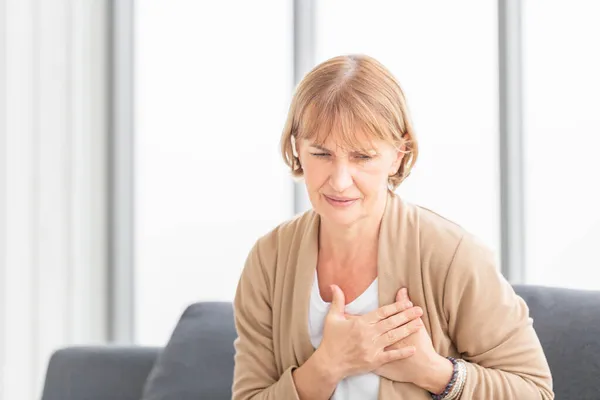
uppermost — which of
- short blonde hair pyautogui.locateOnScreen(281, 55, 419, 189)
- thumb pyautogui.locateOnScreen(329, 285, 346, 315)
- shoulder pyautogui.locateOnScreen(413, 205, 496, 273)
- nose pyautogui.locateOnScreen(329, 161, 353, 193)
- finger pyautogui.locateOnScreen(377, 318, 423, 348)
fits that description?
short blonde hair pyautogui.locateOnScreen(281, 55, 419, 189)

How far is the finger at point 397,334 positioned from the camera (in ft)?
4.77

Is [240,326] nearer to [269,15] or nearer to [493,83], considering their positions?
[493,83]

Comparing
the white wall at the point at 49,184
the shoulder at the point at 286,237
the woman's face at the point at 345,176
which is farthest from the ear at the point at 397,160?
the white wall at the point at 49,184

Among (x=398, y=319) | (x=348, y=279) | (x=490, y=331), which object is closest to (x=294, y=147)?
(x=348, y=279)

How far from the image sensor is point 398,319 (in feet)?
4.81

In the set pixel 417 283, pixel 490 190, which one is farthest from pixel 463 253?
pixel 490 190

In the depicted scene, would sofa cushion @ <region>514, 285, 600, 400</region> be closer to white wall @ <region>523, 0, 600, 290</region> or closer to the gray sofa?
the gray sofa

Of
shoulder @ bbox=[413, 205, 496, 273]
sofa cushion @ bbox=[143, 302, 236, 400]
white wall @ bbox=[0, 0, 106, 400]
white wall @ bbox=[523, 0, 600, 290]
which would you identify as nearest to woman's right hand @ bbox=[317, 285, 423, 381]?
shoulder @ bbox=[413, 205, 496, 273]

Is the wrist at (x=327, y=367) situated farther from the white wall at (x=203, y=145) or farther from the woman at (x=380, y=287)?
the white wall at (x=203, y=145)

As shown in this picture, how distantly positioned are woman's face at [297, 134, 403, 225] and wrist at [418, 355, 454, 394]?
0.28m

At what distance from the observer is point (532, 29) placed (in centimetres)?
286

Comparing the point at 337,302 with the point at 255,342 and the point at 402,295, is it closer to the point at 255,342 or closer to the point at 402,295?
the point at 402,295

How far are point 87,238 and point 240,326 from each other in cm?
208

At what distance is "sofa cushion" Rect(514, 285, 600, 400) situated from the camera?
1756mm
